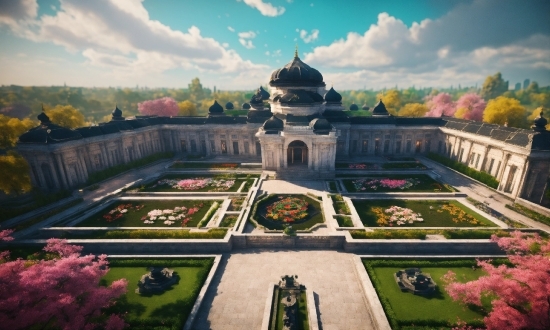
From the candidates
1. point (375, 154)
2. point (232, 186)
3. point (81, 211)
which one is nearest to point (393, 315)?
point (232, 186)

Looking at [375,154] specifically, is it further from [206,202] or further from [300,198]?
[206,202]

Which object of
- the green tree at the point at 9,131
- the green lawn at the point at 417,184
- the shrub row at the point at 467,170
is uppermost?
the green tree at the point at 9,131

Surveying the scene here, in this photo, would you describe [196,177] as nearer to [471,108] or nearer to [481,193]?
[481,193]

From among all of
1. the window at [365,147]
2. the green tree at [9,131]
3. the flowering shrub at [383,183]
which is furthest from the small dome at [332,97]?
the green tree at [9,131]

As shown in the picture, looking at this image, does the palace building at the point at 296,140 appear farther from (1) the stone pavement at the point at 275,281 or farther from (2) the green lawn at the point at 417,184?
(1) the stone pavement at the point at 275,281

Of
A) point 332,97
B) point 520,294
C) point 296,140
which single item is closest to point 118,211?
point 296,140

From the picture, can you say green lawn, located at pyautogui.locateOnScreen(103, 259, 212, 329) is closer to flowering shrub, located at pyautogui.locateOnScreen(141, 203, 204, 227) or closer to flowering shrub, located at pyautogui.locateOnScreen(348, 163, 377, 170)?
flowering shrub, located at pyautogui.locateOnScreen(141, 203, 204, 227)

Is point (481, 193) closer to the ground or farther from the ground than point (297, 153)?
closer to the ground
